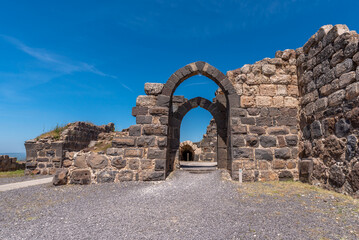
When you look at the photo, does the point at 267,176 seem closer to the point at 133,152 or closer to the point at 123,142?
the point at 133,152

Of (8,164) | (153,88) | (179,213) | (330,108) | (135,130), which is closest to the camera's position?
(179,213)

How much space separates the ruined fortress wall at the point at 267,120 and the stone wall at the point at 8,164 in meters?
13.0

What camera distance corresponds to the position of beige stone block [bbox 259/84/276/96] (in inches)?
243

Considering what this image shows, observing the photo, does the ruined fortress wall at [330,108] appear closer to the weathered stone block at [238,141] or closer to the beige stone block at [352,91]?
the beige stone block at [352,91]

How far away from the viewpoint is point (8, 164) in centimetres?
1226

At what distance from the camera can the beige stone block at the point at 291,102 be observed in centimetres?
613

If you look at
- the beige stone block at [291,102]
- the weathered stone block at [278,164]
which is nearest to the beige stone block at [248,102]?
the beige stone block at [291,102]

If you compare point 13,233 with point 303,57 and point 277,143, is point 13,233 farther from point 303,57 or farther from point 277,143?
point 303,57

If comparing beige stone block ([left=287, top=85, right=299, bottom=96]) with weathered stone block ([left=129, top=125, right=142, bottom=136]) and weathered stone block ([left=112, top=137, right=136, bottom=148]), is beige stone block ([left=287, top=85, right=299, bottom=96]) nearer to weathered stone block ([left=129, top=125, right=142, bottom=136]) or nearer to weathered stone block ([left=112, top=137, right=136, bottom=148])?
weathered stone block ([left=129, top=125, right=142, bottom=136])

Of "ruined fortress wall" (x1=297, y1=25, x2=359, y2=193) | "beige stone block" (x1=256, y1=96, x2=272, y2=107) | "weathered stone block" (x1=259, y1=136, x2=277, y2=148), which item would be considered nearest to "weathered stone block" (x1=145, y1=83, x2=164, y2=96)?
"beige stone block" (x1=256, y1=96, x2=272, y2=107)

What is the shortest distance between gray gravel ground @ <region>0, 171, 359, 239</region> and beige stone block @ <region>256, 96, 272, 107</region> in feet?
7.58

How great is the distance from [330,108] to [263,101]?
5.60ft

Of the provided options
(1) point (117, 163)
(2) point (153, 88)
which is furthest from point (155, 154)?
(2) point (153, 88)

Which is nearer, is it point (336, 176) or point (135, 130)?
point (336, 176)
